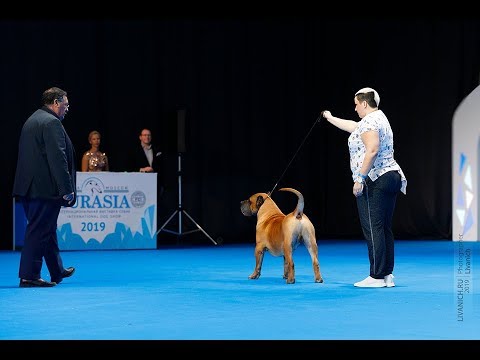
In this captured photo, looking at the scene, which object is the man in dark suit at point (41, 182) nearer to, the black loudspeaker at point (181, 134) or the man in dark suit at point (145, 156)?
the man in dark suit at point (145, 156)

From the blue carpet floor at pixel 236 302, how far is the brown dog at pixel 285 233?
0.56ft

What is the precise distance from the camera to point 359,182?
6.41m

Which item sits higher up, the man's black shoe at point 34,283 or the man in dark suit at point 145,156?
the man in dark suit at point 145,156

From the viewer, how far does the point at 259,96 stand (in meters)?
12.7

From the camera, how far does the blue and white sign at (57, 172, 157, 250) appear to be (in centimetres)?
1052

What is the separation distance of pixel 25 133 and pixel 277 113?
21.0ft

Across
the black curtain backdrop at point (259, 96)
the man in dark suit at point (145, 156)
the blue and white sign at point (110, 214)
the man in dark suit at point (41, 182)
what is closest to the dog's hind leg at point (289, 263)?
the man in dark suit at point (41, 182)

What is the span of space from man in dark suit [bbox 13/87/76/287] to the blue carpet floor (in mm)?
289

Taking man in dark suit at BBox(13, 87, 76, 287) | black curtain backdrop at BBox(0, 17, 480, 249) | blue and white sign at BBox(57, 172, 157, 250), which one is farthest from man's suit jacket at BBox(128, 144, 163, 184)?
man in dark suit at BBox(13, 87, 76, 287)

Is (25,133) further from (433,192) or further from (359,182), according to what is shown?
(433,192)

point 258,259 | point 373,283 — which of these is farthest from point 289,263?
point 373,283

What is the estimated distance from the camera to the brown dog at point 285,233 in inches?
268

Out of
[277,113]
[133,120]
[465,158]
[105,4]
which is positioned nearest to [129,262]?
[105,4]

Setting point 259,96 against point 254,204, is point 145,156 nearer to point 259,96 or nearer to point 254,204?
point 259,96
